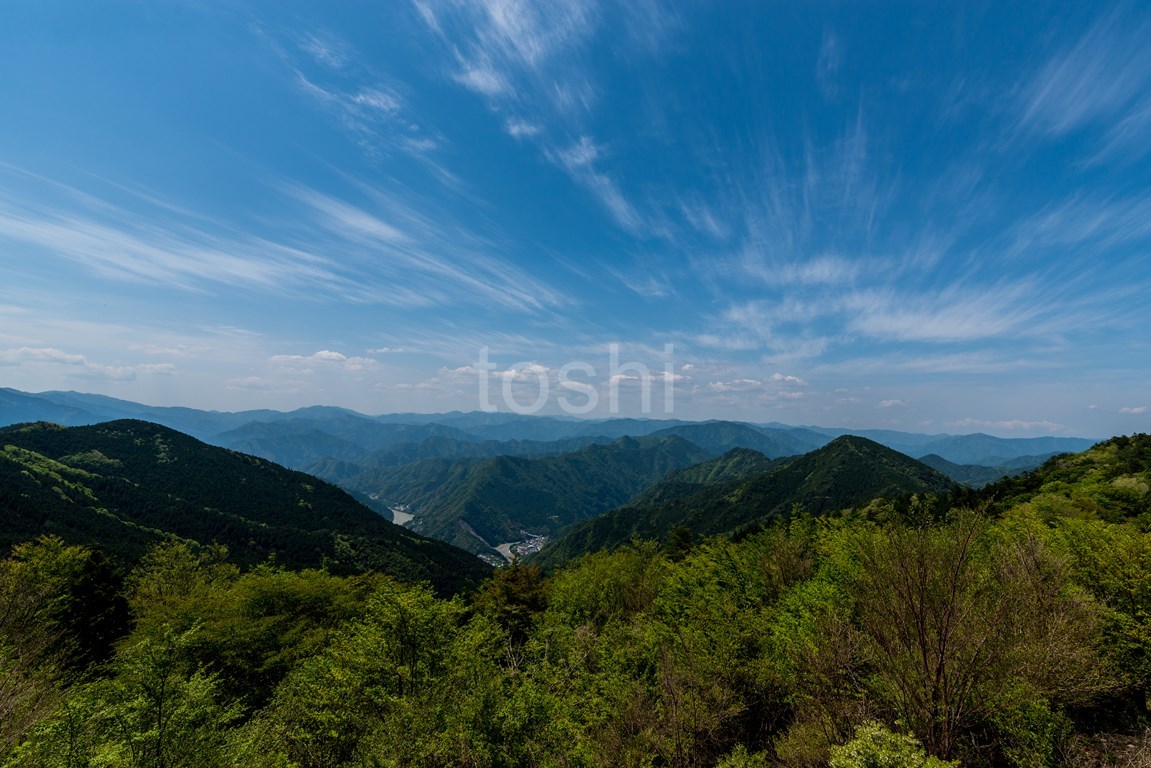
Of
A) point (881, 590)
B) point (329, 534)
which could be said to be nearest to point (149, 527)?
point (329, 534)

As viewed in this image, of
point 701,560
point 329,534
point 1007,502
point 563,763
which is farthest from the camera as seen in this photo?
point 329,534

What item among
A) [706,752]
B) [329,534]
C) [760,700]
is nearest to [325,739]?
[706,752]

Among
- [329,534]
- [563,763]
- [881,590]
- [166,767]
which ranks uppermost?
[881,590]

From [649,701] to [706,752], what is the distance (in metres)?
4.31

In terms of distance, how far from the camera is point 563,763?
63.0 ft

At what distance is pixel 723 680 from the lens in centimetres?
2703

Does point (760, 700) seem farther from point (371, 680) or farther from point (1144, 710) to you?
point (371, 680)

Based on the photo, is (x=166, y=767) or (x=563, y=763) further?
(x=563, y=763)

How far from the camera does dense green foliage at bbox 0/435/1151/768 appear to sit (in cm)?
1617

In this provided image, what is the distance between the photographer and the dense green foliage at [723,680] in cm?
1617

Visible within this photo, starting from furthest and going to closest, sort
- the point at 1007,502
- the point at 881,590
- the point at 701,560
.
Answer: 1. the point at 1007,502
2. the point at 701,560
3. the point at 881,590

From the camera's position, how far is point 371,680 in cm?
2375

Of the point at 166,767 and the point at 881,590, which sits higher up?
the point at 881,590

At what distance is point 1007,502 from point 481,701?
99.3 m
